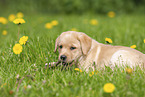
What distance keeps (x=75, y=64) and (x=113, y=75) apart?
0.97m

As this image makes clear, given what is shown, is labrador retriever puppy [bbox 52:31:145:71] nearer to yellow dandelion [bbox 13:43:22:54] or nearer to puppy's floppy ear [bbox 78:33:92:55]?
puppy's floppy ear [bbox 78:33:92:55]

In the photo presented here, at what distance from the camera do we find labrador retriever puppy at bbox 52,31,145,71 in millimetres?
3320

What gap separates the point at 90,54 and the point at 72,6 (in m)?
6.91

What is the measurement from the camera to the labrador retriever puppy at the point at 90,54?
3.32 metres

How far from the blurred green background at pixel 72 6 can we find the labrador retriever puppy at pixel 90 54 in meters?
6.47

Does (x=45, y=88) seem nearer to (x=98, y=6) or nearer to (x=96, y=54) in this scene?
(x=96, y=54)

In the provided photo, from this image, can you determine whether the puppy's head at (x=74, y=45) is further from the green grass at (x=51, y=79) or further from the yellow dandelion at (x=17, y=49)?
the yellow dandelion at (x=17, y=49)

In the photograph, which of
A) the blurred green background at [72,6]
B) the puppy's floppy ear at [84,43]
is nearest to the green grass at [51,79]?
the puppy's floppy ear at [84,43]

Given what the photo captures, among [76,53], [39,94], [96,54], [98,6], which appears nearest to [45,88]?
[39,94]

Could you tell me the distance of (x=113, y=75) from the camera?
288cm

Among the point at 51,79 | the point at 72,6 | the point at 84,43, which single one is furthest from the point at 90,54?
the point at 72,6

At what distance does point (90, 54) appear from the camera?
3646 millimetres

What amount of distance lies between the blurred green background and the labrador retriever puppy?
6.47 meters

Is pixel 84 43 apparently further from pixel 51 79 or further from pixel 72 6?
pixel 72 6
